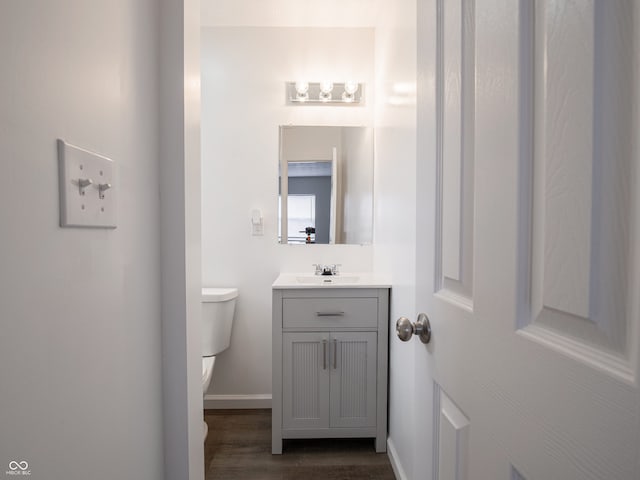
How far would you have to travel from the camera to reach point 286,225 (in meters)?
2.24

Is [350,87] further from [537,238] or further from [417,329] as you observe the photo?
[537,238]

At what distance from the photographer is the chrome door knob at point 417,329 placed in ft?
2.30

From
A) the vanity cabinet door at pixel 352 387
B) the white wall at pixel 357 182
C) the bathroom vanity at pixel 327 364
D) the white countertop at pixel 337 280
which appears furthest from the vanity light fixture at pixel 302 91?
the vanity cabinet door at pixel 352 387

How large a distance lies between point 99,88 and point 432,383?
0.82 metres

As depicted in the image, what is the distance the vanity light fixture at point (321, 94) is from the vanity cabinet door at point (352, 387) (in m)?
1.49

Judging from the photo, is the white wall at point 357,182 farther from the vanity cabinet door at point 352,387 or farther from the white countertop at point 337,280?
the vanity cabinet door at point 352,387

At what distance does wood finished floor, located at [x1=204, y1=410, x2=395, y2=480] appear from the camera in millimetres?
1575

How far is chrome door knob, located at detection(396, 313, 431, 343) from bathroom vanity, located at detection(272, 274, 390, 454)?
101 cm

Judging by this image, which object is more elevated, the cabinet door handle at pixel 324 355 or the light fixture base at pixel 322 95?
the light fixture base at pixel 322 95

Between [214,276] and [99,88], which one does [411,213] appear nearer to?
[99,88]

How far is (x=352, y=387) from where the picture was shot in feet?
5.65

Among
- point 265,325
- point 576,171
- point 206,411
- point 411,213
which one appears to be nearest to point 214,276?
point 265,325

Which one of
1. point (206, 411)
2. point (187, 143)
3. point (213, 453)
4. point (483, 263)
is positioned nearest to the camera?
point (483, 263)

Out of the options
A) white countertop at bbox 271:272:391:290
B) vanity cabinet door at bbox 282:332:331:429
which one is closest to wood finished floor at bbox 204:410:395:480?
vanity cabinet door at bbox 282:332:331:429
